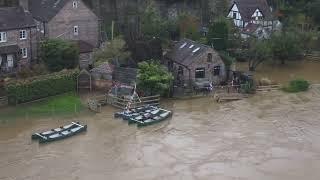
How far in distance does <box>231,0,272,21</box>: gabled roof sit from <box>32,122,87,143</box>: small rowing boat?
1363 inches

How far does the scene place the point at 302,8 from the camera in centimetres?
7569

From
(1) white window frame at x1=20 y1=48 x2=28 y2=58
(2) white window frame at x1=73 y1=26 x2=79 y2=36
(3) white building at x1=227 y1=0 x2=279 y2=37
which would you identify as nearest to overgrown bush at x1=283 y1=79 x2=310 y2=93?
(3) white building at x1=227 y1=0 x2=279 y2=37

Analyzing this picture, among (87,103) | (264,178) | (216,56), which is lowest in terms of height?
(264,178)

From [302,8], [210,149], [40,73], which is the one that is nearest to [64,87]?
[40,73]

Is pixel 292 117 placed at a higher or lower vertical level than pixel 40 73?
lower

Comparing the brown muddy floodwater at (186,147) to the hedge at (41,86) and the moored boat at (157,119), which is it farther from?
the hedge at (41,86)

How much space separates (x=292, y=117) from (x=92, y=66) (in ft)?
63.6

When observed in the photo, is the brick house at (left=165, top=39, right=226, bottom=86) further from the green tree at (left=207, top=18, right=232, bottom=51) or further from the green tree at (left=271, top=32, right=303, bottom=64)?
the green tree at (left=271, top=32, right=303, bottom=64)

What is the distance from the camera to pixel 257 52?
197 ft

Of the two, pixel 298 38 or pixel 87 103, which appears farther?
pixel 298 38

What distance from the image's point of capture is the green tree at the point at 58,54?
5491cm

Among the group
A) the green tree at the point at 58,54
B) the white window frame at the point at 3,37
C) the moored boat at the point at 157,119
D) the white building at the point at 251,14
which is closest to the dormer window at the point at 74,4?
the green tree at the point at 58,54

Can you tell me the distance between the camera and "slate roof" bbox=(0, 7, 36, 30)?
55156mm

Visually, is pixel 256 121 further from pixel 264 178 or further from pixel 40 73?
pixel 40 73
